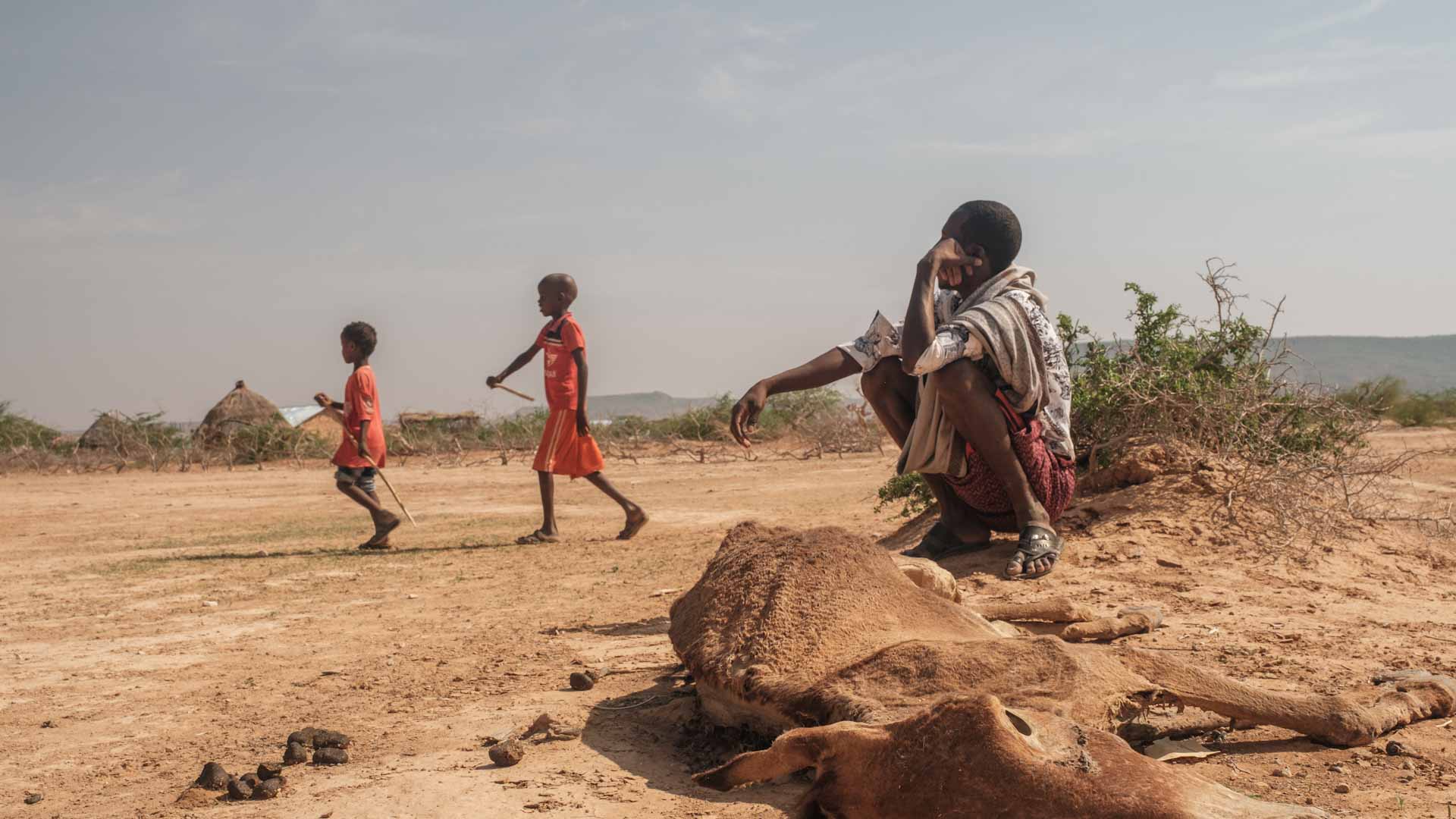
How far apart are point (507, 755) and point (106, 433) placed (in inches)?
785

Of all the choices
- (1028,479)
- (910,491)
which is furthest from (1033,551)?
(910,491)

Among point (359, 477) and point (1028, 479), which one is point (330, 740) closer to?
point (1028, 479)

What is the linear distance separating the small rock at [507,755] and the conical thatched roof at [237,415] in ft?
61.4

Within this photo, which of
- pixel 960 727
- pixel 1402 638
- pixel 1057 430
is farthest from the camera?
pixel 1057 430

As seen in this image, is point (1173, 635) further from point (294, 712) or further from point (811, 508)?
point (811, 508)

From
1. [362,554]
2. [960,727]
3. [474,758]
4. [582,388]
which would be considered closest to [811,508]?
[582,388]

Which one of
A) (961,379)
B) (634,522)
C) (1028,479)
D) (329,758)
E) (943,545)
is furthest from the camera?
(634,522)

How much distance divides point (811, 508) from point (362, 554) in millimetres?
3744

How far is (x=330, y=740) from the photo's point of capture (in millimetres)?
2943

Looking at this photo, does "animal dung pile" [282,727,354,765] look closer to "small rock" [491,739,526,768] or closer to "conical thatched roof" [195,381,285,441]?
"small rock" [491,739,526,768]

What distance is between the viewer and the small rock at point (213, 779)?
267 cm

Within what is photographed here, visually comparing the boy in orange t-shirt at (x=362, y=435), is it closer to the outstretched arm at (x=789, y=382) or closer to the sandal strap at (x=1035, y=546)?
the outstretched arm at (x=789, y=382)

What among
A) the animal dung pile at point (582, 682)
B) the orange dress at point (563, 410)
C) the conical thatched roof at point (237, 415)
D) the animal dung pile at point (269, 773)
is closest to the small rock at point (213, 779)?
the animal dung pile at point (269, 773)

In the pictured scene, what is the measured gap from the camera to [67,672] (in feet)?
13.5
